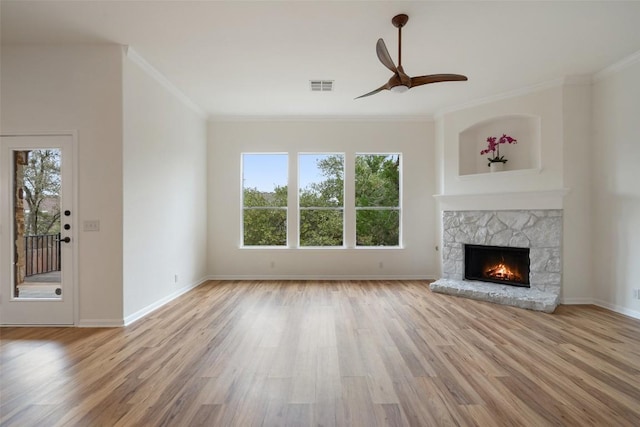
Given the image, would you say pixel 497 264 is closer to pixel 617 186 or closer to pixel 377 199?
pixel 617 186

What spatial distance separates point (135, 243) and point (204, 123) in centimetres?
291

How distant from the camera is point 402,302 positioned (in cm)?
414

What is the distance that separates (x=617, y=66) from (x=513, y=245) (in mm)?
2569

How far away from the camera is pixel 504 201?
14.7 feet

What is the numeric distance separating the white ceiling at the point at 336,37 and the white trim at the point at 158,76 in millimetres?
74

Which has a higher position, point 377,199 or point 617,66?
point 617,66

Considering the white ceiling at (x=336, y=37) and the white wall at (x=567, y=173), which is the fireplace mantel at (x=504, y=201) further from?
the white ceiling at (x=336, y=37)

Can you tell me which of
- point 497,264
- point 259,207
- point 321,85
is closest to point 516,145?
point 497,264

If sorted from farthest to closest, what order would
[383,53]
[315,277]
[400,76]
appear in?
[315,277] → [400,76] → [383,53]

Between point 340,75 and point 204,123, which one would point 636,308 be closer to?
point 340,75

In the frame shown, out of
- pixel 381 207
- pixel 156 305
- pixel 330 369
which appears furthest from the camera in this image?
pixel 381 207

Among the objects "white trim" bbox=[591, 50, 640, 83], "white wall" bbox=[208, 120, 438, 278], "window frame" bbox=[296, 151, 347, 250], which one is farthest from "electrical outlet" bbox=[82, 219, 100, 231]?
"white trim" bbox=[591, 50, 640, 83]

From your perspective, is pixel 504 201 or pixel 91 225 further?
pixel 504 201

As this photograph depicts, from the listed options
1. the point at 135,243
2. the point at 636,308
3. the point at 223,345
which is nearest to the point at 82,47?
the point at 135,243
